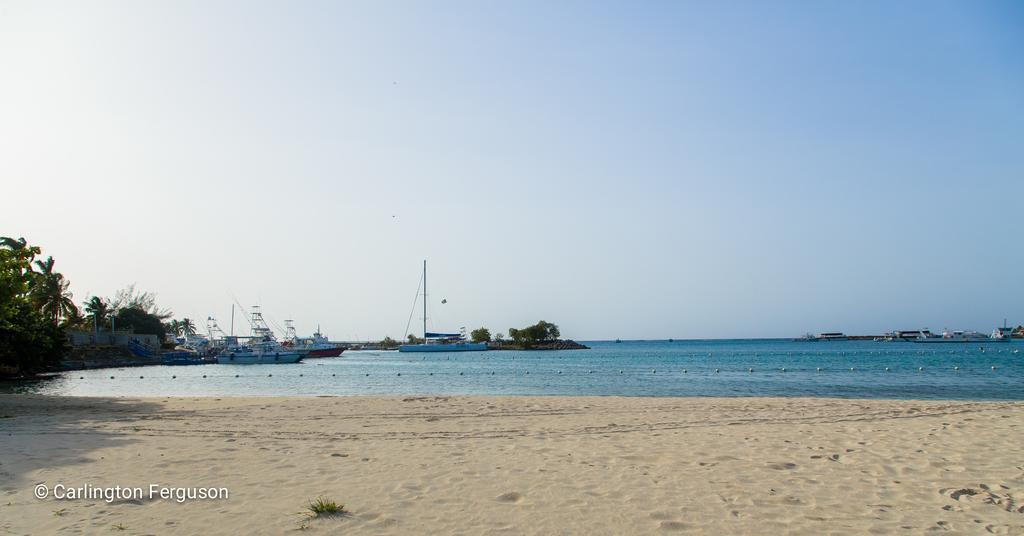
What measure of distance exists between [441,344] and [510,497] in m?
142

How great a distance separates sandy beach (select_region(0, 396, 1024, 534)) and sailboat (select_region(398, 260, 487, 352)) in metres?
124

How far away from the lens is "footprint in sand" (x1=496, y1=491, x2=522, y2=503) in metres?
7.38

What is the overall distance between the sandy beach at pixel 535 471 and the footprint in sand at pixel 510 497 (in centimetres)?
4

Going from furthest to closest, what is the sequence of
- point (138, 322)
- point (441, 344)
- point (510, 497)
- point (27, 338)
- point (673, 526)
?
1. point (441, 344)
2. point (138, 322)
3. point (27, 338)
4. point (510, 497)
5. point (673, 526)

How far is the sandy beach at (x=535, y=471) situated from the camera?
6.57 metres

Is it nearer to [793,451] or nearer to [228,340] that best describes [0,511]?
[793,451]

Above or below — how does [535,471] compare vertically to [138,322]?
below

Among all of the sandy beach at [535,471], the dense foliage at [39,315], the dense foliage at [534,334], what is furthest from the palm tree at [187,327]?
the sandy beach at [535,471]

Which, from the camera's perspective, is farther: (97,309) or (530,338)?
(530,338)

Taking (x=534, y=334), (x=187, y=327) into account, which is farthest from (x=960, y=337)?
(x=187, y=327)

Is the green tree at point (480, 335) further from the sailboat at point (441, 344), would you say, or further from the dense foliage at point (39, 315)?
the dense foliage at point (39, 315)

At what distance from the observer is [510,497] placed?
24.7 ft

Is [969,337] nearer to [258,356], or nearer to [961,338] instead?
[961,338]

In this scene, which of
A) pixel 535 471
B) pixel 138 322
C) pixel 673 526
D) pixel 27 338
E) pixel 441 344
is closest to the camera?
pixel 673 526
